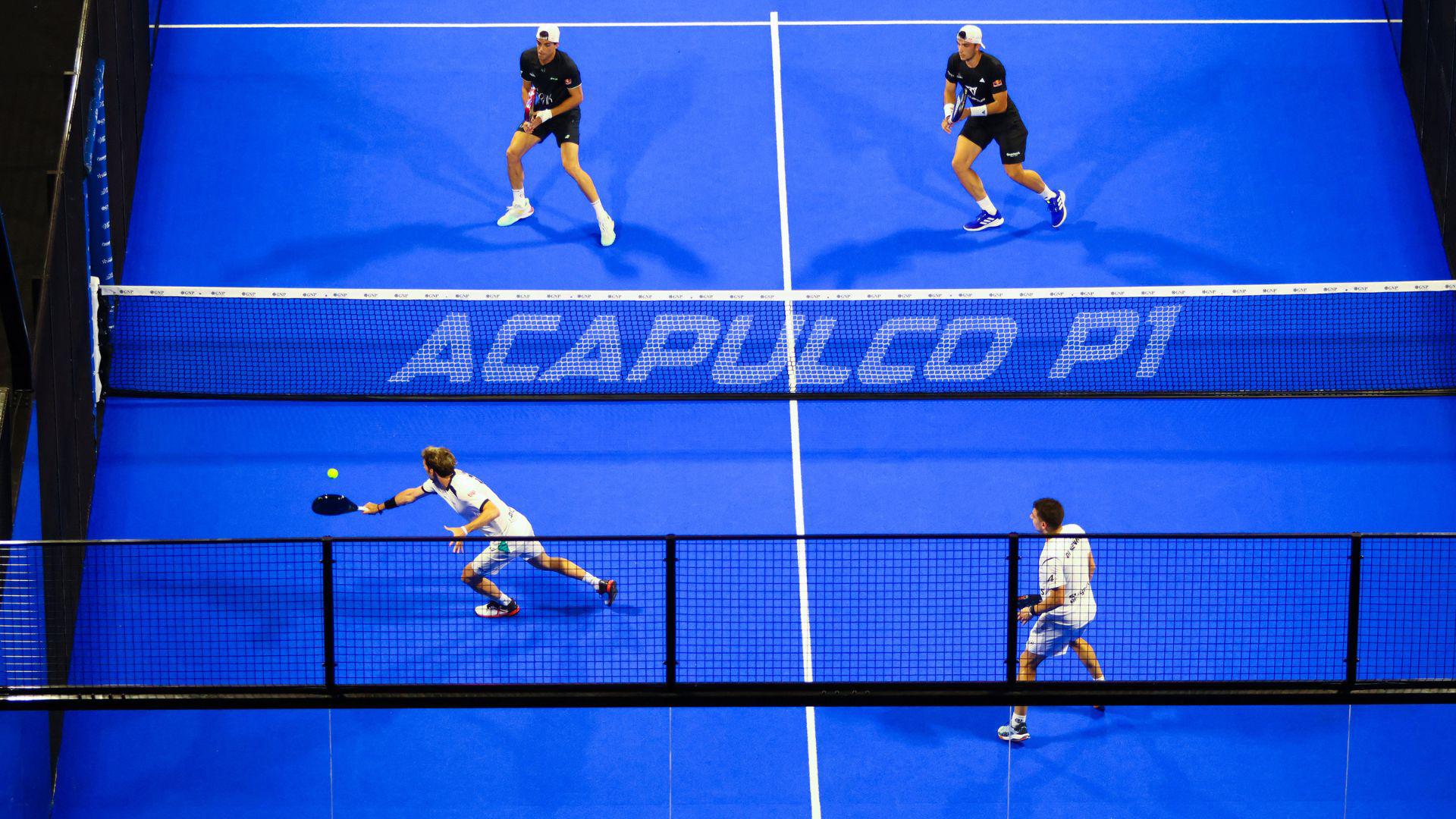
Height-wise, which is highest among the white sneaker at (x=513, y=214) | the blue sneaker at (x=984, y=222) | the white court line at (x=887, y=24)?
the white court line at (x=887, y=24)

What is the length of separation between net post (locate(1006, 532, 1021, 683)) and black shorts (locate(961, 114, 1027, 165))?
5.27 meters

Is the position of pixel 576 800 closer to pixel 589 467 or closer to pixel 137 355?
pixel 589 467

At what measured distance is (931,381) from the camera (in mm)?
13500

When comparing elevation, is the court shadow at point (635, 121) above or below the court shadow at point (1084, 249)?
above

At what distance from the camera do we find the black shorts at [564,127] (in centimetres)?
1384

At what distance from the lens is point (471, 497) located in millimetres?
11008

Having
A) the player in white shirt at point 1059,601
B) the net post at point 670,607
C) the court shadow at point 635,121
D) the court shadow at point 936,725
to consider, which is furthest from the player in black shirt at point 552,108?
the net post at point 670,607

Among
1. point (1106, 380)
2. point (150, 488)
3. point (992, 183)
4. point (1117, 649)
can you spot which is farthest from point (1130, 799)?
point (150, 488)

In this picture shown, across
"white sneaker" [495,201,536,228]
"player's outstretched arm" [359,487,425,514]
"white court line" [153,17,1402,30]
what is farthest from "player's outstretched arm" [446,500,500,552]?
"white court line" [153,17,1402,30]

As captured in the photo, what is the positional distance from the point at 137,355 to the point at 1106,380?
743 cm

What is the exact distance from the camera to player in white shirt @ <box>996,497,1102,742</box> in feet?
32.8

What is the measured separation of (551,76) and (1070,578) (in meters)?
6.04

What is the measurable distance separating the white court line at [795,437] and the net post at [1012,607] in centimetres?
109

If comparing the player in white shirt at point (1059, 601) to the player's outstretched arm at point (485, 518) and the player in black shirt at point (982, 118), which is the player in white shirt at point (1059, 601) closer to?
the player's outstretched arm at point (485, 518)
